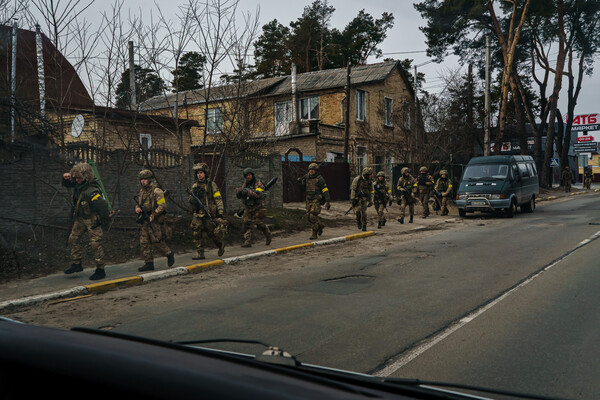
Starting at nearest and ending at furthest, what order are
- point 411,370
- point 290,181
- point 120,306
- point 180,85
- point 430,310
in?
point 411,370 → point 430,310 → point 120,306 → point 180,85 → point 290,181

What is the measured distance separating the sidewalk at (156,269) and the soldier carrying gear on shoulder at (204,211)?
1.49ft

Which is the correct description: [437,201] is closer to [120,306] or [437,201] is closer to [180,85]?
[180,85]

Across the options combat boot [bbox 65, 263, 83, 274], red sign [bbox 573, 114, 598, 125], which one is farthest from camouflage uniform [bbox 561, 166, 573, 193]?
combat boot [bbox 65, 263, 83, 274]

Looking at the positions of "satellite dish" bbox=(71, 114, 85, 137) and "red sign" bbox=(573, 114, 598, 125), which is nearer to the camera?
"satellite dish" bbox=(71, 114, 85, 137)

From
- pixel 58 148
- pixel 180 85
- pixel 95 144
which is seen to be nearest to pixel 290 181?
pixel 180 85

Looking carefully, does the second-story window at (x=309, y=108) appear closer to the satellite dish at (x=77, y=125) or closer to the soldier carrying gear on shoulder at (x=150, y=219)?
the satellite dish at (x=77, y=125)

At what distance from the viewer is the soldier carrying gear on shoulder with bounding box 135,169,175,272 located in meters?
9.60

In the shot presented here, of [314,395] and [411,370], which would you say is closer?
[314,395]

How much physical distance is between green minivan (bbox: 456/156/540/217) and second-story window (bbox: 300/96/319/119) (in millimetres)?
14039

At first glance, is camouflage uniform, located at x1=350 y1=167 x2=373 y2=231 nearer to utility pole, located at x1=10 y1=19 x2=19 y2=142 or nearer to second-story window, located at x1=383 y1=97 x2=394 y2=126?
utility pole, located at x1=10 y1=19 x2=19 y2=142

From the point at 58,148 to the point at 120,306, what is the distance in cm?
609

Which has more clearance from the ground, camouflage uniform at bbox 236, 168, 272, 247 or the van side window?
the van side window

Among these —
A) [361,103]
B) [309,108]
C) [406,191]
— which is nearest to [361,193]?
[406,191]

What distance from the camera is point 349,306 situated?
21.3ft
